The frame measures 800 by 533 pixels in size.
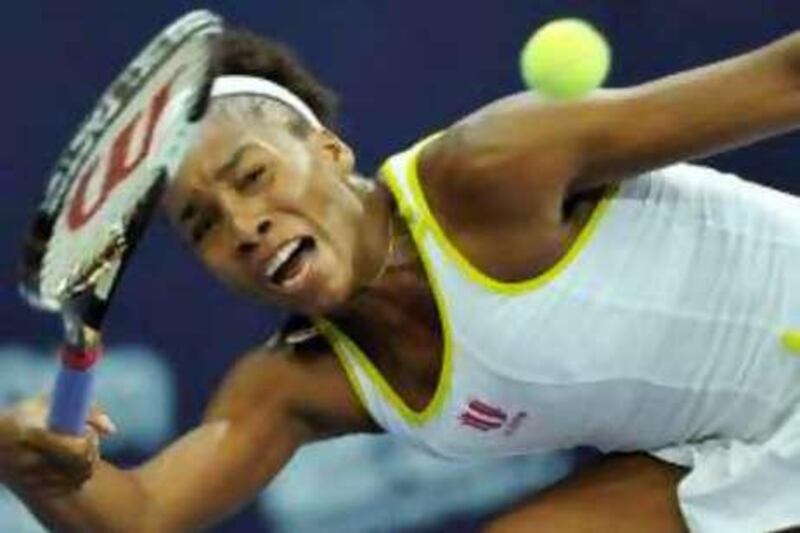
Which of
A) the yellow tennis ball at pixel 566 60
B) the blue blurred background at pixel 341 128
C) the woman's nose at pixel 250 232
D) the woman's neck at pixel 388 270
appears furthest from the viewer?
the blue blurred background at pixel 341 128

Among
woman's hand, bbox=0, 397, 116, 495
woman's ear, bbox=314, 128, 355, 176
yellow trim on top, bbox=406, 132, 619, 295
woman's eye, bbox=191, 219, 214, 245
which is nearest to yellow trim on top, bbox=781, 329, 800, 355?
yellow trim on top, bbox=406, 132, 619, 295

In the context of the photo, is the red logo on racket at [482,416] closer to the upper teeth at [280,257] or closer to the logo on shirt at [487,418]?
the logo on shirt at [487,418]

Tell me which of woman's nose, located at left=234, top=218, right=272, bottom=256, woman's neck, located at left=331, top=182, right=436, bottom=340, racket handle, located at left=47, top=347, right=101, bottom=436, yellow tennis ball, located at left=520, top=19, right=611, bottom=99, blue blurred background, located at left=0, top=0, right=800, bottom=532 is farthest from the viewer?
blue blurred background, located at left=0, top=0, right=800, bottom=532

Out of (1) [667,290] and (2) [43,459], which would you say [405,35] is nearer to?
(1) [667,290]

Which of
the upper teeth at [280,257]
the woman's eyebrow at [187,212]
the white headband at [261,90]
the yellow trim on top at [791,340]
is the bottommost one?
the yellow trim on top at [791,340]

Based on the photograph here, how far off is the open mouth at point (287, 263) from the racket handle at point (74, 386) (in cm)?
30

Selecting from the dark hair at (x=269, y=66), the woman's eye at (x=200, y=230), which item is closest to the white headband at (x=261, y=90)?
the dark hair at (x=269, y=66)

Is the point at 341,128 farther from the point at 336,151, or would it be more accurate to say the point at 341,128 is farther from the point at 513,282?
the point at 513,282

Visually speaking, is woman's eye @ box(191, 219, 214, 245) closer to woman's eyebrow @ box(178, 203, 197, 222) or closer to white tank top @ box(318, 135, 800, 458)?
woman's eyebrow @ box(178, 203, 197, 222)

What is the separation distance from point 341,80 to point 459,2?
0.59 ft

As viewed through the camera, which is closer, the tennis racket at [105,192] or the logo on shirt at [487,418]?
the tennis racket at [105,192]

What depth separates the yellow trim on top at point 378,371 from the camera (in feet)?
6.43

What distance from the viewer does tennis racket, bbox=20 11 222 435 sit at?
160 centimetres

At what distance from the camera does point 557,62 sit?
1729 mm
